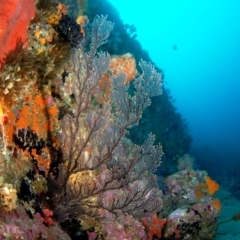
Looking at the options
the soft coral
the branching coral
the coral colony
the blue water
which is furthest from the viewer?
the blue water

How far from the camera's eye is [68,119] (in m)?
3.69

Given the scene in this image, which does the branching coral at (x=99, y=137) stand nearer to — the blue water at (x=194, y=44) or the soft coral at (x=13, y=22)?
the soft coral at (x=13, y=22)

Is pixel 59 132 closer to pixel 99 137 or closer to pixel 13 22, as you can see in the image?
pixel 99 137

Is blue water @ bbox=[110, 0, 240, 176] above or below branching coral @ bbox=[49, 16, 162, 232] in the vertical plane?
above

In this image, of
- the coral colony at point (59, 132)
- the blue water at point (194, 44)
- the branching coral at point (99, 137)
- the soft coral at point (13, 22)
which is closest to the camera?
the soft coral at point (13, 22)

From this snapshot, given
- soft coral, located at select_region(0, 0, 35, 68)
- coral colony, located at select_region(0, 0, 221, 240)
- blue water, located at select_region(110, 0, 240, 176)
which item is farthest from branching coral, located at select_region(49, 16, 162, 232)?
blue water, located at select_region(110, 0, 240, 176)

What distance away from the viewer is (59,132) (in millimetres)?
4148

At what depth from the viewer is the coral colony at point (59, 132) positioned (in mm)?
3203

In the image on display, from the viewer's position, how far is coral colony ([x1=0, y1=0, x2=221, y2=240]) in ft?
10.5

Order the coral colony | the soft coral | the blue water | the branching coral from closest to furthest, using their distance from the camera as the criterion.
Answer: the soft coral → the coral colony → the branching coral → the blue water

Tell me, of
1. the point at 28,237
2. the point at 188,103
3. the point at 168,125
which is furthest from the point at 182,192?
the point at 188,103

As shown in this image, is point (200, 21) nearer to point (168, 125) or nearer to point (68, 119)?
point (168, 125)

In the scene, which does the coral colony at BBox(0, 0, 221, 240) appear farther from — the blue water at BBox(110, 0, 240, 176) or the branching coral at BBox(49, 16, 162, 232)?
the blue water at BBox(110, 0, 240, 176)

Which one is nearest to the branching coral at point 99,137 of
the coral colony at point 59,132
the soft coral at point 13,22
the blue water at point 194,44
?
the coral colony at point 59,132
